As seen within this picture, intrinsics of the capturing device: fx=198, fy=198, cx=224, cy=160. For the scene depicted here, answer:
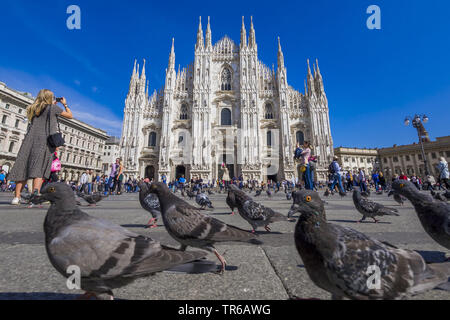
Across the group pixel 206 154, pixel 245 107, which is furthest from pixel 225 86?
pixel 206 154

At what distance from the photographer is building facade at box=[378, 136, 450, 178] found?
123ft

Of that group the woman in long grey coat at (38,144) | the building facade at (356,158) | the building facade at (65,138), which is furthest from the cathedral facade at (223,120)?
the building facade at (356,158)

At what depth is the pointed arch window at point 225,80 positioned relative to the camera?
89.1ft

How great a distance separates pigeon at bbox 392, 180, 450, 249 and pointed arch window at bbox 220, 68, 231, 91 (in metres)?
27.3

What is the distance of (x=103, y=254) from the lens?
83 cm

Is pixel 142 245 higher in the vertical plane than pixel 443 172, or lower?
lower

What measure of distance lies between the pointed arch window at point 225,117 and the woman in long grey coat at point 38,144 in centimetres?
2239

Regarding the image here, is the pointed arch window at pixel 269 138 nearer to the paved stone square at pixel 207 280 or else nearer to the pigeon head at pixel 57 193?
the paved stone square at pixel 207 280

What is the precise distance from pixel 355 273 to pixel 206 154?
2343cm

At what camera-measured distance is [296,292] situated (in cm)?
97

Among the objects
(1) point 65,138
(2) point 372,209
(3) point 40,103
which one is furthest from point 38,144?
(1) point 65,138

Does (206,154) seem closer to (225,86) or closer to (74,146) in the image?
(225,86)
